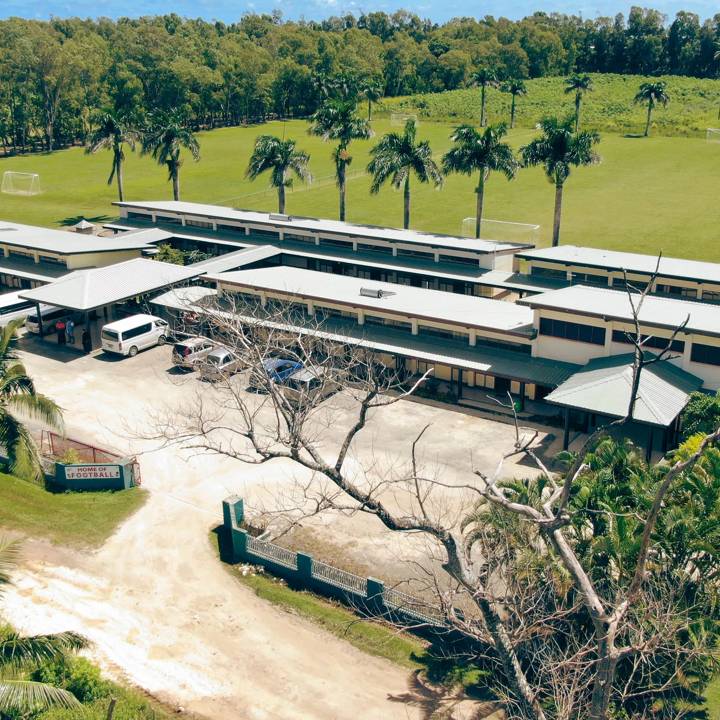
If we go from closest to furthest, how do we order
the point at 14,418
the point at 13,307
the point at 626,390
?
1. the point at 14,418
2. the point at 626,390
3. the point at 13,307

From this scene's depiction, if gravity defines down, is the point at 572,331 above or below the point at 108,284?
above

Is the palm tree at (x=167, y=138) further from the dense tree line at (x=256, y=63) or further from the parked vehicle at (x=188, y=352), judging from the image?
the parked vehicle at (x=188, y=352)

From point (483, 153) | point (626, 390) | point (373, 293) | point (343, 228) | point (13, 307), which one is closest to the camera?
point (626, 390)

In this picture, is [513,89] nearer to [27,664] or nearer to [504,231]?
[504,231]

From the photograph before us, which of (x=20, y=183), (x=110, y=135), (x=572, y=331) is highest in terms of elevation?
(x=110, y=135)

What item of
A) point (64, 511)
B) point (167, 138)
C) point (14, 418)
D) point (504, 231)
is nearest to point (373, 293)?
point (64, 511)

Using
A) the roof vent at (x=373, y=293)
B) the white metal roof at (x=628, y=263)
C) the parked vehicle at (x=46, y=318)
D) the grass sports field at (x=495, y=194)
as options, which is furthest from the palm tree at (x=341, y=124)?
the parked vehicle at (x=46, y=318)
